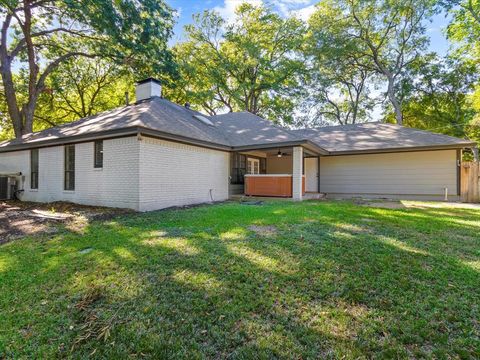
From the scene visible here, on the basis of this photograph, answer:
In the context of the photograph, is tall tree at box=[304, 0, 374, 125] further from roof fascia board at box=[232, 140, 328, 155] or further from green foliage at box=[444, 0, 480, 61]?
roof fascia board at box=[232, 140, 328, 155]

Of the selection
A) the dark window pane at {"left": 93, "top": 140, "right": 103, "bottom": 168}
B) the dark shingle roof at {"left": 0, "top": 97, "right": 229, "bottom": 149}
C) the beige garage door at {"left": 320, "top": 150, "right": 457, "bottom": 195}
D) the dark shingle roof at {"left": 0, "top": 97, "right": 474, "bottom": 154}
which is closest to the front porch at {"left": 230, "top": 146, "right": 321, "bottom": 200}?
the beige garage door at {"left": 320, "top": 150, "right": 457, "bottom": 195}

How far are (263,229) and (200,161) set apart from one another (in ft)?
17.9

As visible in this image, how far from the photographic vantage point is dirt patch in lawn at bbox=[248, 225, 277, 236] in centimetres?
477

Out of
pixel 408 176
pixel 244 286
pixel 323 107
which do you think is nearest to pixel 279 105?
pixel 323 107

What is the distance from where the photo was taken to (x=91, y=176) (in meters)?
8.60

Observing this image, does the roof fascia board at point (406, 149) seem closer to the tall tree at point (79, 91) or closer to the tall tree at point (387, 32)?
the tall tree at point (387, 32)

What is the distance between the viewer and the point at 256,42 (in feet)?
76.4

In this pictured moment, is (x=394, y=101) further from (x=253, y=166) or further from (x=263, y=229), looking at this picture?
(x=263, y=229)

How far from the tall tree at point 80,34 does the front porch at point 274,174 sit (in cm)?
636

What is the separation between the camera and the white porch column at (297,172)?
1018 centimetres

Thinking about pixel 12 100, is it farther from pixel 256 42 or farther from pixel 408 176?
pixel 408 176

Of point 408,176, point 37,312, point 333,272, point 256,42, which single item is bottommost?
point 37,312

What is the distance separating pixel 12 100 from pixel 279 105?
1967 centimetres

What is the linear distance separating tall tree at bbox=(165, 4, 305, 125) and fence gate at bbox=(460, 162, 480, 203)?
16.0 meters
